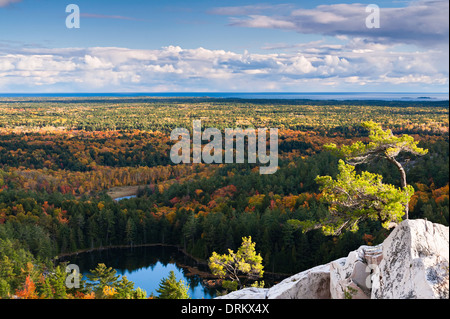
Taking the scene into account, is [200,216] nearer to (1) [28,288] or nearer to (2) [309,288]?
(1) [28,288]

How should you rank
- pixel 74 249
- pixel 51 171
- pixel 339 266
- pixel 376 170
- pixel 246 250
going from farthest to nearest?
pixel 51 171 < pixel 376 170 < pixel 74 249 < pixel 246 250 < pixel 339 266

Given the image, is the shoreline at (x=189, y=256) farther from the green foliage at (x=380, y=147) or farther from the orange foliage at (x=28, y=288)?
the green foliage at (x=380, y=147)

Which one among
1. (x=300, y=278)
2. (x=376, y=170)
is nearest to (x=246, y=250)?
(x=300, y=278)

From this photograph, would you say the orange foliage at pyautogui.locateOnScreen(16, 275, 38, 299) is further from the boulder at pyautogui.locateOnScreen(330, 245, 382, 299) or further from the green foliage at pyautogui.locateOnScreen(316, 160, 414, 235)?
the green foliage at pyautogui.locateOnScreen(316, 160, 414, 235)

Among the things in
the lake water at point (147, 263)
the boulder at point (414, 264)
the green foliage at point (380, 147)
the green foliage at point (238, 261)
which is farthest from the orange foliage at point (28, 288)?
the boulder at point (414, 264)

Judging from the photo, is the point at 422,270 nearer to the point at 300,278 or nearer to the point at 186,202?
the point at 300,278

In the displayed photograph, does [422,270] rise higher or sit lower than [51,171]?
higher
